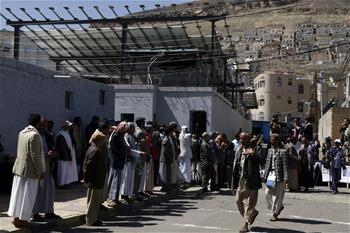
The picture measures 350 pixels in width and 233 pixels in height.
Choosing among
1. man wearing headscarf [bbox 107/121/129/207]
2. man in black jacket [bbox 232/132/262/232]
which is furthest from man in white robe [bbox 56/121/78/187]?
man in black jacket [bbox 232/132/262/232]

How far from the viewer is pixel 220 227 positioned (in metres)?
10.6

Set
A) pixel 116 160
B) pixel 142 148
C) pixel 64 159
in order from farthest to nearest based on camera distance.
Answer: pixel 142 148 → pixel 64 159 → pixel 116 160

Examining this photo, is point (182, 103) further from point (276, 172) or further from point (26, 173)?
point (26, 173)

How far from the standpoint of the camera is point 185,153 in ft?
57.4

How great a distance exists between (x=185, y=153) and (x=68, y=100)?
13.0 ft

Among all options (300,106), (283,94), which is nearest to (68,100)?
(283,94)

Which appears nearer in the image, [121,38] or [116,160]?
[116,160]

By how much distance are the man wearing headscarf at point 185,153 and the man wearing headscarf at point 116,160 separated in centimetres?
541

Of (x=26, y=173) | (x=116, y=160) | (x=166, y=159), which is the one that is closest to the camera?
(x=26, y=173)

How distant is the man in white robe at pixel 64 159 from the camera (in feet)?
43.9

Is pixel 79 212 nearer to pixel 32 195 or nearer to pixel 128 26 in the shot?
pixel 32 195

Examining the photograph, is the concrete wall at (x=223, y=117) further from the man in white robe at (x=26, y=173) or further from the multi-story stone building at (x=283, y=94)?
the multi-story stone building at (x=283, y=94)

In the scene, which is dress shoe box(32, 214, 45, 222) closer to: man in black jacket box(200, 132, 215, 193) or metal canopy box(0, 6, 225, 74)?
man in black jacket box(200, 132, 215, 193)

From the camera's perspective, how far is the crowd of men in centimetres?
916
